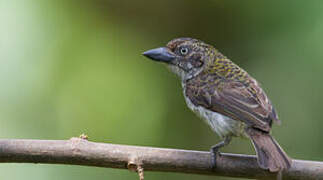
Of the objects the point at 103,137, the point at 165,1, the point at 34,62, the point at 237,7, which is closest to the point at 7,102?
the point at 34,62

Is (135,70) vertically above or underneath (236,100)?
above

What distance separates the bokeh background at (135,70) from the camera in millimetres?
4750

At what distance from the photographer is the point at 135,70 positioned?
5281mm

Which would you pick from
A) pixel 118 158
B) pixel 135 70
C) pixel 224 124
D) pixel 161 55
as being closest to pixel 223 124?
pixel 224 124

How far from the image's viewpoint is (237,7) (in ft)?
18.0

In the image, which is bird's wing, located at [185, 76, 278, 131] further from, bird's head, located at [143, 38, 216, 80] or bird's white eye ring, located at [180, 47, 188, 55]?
bird's white eye ring, located at [180, 47, 188, 55]

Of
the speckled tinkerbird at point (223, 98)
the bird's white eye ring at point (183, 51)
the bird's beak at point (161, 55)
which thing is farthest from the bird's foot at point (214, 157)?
the bird's white eye ring at point (183, 51)

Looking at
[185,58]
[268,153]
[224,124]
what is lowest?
[268,153]

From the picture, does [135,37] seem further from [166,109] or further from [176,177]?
[176,177]

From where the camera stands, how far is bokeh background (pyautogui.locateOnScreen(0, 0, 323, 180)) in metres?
4.75

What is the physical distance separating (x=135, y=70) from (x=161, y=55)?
81 centimetres

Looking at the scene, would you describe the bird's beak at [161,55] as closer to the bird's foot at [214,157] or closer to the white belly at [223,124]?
the white belly at [223,124]

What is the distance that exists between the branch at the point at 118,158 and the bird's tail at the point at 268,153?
6 cm

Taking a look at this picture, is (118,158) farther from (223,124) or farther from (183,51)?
(183,51)
